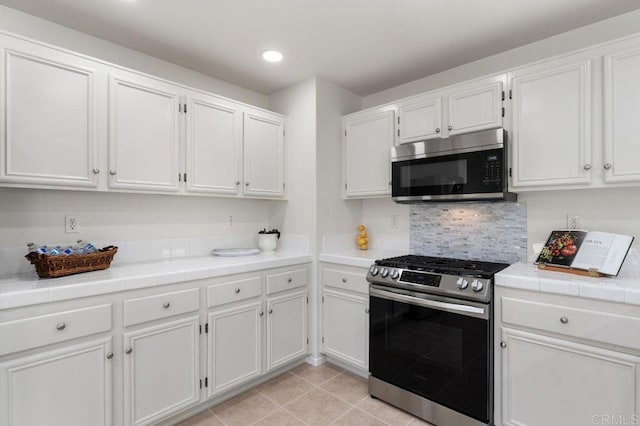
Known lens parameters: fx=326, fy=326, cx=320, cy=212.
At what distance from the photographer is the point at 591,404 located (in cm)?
161

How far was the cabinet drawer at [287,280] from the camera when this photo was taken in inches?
101

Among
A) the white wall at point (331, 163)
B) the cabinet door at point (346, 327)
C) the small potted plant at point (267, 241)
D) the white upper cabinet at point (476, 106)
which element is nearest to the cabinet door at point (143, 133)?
the small potted plant at point (267, 241)

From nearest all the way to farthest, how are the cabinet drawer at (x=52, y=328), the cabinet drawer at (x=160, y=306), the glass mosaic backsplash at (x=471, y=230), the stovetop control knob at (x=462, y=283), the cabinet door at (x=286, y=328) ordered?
the cabinet drawer at (x=52, y=328)
the cabinet drawer at (x=160, y=306)
the stovetop control knob at (x=462, y=283)
the glass mosaic backsplash at (x=471, y=230)
the cabinet door at (x=286, y=328)

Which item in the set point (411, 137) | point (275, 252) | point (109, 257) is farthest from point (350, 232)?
point (109, 257)

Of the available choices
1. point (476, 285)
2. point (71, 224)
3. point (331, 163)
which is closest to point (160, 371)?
point (71, 224)

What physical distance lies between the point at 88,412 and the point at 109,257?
0.85 m

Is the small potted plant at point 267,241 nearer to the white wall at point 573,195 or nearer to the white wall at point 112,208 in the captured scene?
the white wall at point 112,208

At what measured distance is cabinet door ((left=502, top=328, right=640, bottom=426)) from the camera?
155cm

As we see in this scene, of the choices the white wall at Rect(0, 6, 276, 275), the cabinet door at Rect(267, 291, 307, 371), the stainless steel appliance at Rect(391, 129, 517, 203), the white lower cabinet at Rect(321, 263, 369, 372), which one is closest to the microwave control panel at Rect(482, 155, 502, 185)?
the stainless steel appliance at Rect(391, 129, 517, 203)

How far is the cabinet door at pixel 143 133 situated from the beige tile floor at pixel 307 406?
5.23ft

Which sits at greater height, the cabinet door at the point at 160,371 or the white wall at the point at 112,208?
the white wall at the point at 112,208

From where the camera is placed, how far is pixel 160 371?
195 cm

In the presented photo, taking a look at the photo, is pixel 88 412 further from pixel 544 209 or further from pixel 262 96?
pixel 544 209

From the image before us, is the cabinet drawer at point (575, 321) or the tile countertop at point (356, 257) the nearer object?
the cabinet drawer at point (575, 321)
